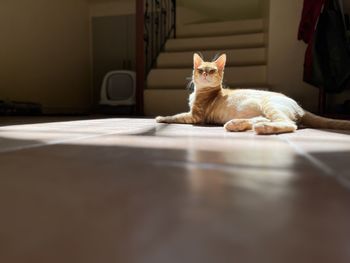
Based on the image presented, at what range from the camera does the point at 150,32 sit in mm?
4020

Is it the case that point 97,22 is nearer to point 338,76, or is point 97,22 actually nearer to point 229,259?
point 338,76

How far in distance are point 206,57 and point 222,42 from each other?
30 centimetres

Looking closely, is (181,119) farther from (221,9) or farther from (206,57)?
(221,9)

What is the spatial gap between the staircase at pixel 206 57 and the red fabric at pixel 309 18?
598 mm

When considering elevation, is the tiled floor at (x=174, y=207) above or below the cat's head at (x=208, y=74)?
below

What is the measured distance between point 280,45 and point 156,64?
141 centimetres

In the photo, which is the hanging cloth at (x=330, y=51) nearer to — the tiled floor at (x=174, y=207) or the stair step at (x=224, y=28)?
the stair step at (x=224, y=28)

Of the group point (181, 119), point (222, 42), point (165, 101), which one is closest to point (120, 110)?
point (165, 101)

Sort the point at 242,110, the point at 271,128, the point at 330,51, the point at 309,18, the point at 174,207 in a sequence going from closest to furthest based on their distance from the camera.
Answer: the point at 174,207
the point at 271,128
the point at 242,110
the point at 330,51
the point at 309,18

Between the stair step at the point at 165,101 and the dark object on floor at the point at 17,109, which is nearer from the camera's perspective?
the dark object on floor at the point at 17,109

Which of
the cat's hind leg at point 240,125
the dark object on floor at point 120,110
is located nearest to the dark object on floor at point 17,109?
the dark object on floor at point 120,110

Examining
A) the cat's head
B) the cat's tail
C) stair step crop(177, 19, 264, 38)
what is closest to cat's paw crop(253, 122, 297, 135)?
the cat's tail

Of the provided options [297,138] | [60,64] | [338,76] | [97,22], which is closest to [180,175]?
[297,138]

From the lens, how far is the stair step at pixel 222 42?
3.58 metres
